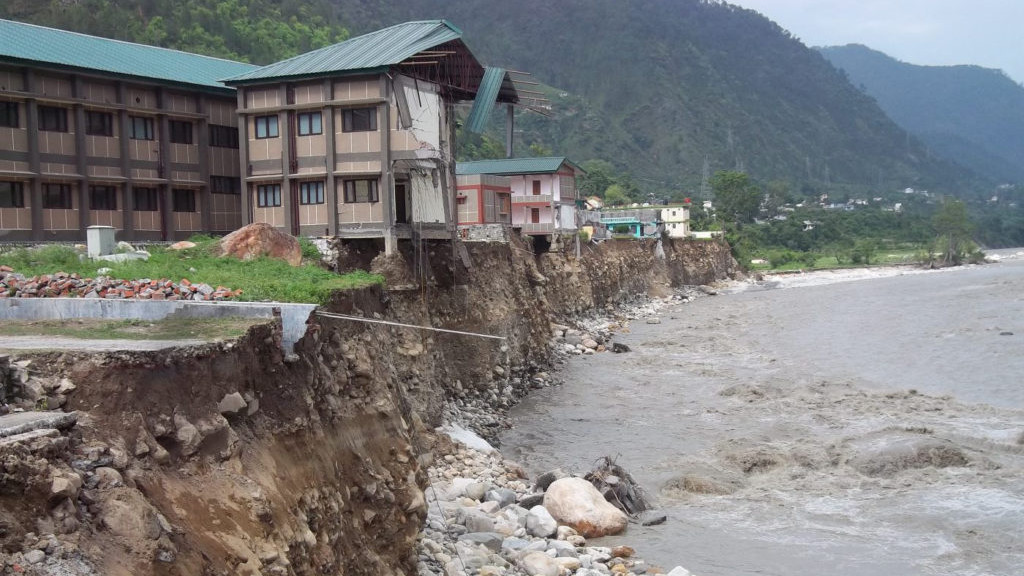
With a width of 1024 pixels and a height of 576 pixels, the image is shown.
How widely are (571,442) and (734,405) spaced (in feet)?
28.7

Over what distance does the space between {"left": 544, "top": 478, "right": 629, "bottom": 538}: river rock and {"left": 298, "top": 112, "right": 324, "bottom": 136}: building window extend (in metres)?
15.4

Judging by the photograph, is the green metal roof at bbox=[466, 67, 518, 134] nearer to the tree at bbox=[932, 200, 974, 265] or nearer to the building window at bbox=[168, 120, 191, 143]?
the building window at bbox=[168, 120, 191, 143]

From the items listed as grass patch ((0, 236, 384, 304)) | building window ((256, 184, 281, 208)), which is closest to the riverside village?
grass patch ((0, 236, 384, 304))

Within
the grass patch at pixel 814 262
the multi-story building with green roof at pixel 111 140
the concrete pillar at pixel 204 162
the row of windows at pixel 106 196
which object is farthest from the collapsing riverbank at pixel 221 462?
the grass patch at pixel 814 262

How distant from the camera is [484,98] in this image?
34.7 meters

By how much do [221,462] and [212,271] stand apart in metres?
10.1

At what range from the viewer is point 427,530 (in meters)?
18.1

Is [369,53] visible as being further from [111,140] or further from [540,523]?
[540,523]

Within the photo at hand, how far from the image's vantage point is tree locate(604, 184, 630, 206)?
11906cm

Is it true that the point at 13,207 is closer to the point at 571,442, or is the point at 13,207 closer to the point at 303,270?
the point at 303,270

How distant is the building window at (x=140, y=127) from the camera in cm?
3030

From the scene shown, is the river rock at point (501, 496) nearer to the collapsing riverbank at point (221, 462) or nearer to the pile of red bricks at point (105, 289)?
the collapsing riverbank at point (221, 462)

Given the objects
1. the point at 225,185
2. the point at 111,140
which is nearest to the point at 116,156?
the point at 111,140

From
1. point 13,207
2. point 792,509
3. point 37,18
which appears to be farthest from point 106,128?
point 37,18
